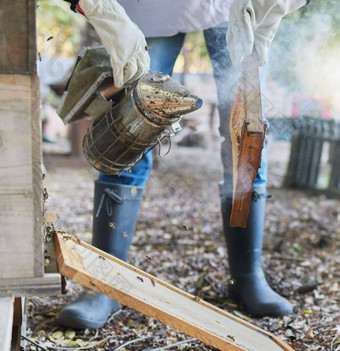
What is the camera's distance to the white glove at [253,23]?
1.66 m

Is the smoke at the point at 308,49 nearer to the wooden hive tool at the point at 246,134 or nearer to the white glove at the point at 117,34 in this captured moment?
the wooden hive tool at the point at 246,134

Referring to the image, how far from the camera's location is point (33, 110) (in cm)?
125

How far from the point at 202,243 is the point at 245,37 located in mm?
2024

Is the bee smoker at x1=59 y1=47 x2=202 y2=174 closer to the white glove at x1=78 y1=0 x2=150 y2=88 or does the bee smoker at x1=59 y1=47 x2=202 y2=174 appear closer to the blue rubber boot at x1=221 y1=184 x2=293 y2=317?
the white glove at x1=78 y1=0 x2=150 y2=88

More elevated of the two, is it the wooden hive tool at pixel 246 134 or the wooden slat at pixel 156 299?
the wooden hive tool at pixel 246 134

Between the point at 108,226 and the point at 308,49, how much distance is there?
2231 millimetres

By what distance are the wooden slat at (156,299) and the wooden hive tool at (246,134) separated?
384mm

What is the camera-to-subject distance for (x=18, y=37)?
122 cm

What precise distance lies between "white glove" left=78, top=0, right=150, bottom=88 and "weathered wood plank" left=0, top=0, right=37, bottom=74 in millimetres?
322

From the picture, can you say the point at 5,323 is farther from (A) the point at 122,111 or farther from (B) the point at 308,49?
(B) the point at 308,49

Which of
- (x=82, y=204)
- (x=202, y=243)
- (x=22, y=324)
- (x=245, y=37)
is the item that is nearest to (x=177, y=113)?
(x=245, y=37)

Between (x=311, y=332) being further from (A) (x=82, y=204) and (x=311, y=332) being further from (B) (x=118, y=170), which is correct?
(A) (x=82, y=204)

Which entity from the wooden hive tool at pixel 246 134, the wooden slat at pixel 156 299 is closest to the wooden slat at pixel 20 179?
the wooden slat at pixel 156 299

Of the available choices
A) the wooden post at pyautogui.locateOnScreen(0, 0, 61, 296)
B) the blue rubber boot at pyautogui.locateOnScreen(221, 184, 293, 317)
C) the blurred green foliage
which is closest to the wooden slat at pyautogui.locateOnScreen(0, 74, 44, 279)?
the wooden post at pyautogui.locateOnScreen(0, 0, 61, 296)
